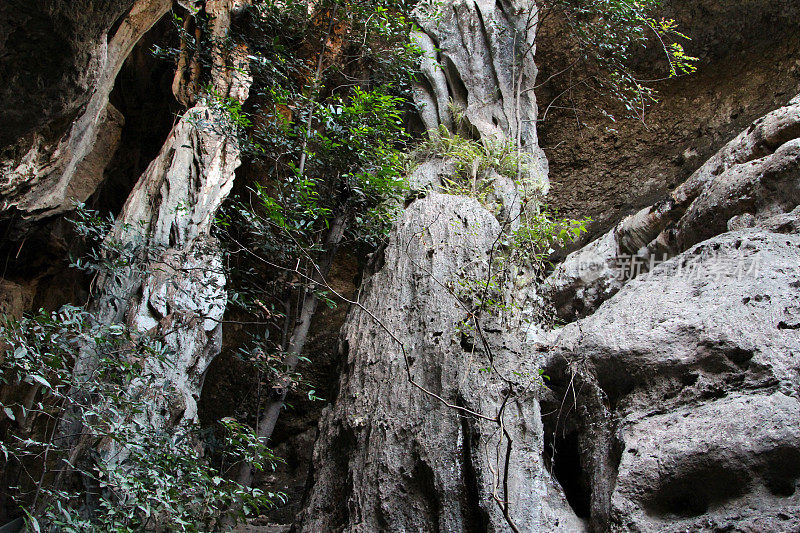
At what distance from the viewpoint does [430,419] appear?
3424 mm

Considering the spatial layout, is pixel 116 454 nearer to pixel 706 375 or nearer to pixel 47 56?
pixel 47 56

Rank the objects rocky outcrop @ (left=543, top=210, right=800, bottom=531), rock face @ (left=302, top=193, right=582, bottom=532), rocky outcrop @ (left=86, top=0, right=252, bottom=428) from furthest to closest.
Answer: rocky outcrop @ (left=86, top=0, right=252, bottom=428)
rock face @ (left=302, top=193, right=582, bottom=532)
rocky outcrop @ (left=543, top=210, right=800, bottom=531)

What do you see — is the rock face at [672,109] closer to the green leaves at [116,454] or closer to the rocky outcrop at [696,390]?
the rocky outcrop at [696,390]

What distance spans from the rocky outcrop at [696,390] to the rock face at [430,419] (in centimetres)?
38

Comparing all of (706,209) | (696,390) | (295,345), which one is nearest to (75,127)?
(295,345)

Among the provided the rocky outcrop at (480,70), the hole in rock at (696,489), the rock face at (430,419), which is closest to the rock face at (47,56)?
the rock face at (430,419)

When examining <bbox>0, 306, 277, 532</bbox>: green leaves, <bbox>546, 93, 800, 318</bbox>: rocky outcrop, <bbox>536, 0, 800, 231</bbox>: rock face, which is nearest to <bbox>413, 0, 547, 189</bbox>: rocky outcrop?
<bbox>536, 0, 800, 231</bbox>: rock face

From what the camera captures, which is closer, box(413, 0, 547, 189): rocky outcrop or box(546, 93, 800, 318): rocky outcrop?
box(546, 93, 800, 318): rocky outcrop

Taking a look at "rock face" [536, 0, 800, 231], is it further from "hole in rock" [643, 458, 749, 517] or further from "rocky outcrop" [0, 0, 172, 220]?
"rocky outcrop" [0, 0, 172, 220]

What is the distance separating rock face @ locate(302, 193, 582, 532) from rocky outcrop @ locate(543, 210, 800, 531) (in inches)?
14.8

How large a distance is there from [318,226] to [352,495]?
2.71 m

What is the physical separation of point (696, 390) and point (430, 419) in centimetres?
153

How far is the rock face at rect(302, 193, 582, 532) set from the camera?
3.12 m

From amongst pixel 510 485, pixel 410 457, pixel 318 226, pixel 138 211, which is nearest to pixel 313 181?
pixel 318 226
